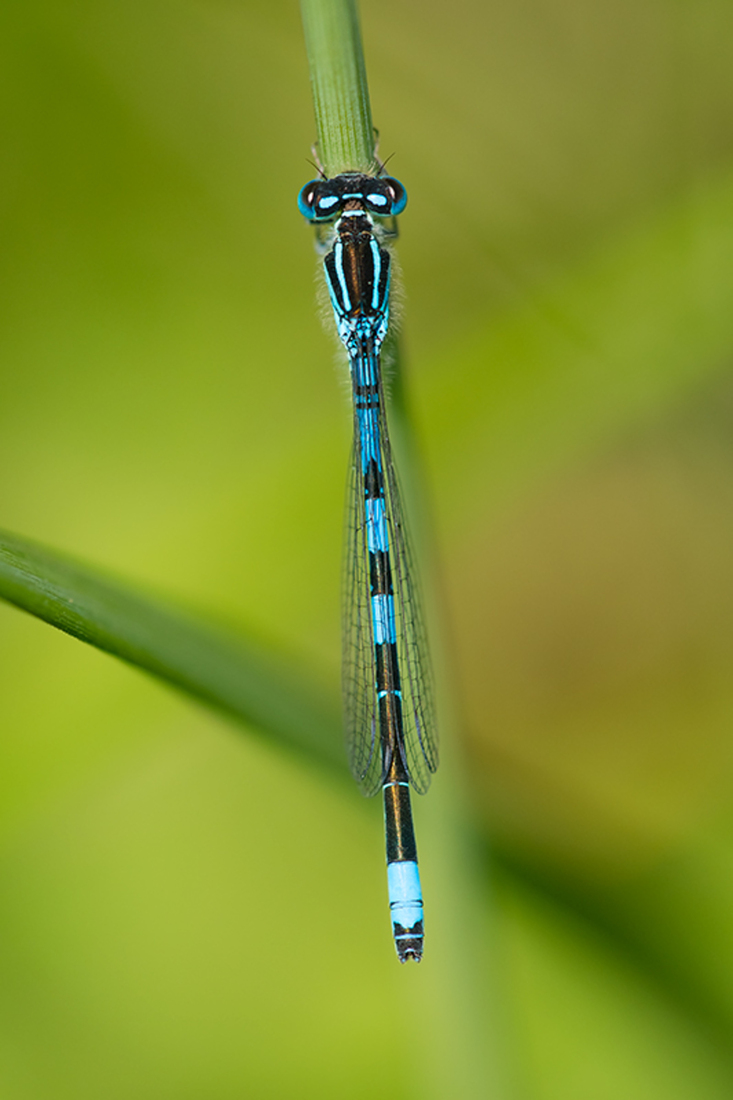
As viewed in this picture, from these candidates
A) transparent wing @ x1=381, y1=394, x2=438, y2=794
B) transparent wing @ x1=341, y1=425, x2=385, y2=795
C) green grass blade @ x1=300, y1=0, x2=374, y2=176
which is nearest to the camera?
green grass blade @ x1=300, y1=0, x2=374, y2=176

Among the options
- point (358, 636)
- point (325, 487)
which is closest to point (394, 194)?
point (325, 487)

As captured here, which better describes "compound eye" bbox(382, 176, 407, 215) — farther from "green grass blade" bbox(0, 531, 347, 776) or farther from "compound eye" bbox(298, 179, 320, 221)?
"green grass blade" bbox(0, 531, 347, 776)

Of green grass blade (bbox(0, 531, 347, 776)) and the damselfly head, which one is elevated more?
the damselfly head

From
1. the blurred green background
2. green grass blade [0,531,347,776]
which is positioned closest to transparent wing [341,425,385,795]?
the blurred green background

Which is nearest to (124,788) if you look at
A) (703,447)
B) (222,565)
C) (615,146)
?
(222,565)

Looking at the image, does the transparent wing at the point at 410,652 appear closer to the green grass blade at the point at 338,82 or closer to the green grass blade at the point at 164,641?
the green grass blade at the point at 164,641

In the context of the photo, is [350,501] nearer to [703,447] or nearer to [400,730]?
[400,730]

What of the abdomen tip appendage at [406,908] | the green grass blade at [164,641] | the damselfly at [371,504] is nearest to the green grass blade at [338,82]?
the damselfly at [371,504]
